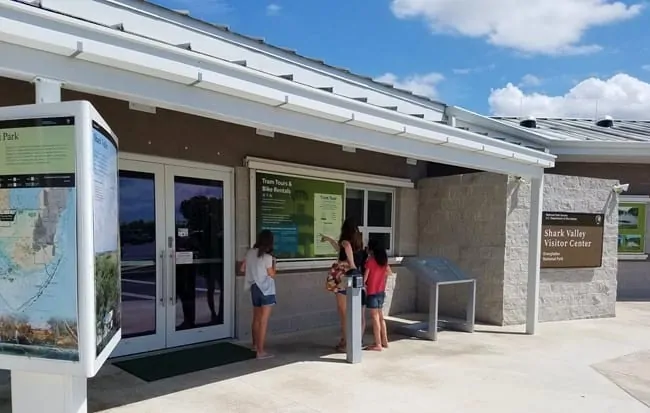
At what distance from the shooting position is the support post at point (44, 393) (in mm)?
2979

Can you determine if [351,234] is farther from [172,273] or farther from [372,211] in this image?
[372,211]

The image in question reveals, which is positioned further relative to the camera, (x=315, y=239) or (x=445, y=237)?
(x=445, y=237)

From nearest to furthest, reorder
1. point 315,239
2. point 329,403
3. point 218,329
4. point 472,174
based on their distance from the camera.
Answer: point 329,403 → point 218,329 → point 315,239 → point 472,174

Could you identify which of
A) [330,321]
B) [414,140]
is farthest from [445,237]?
[414,140]

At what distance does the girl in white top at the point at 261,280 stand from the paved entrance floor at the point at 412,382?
0.39 metres

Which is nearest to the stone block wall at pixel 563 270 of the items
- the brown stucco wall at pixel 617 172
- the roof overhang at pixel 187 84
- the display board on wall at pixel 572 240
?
the display board on wall at pixel 572 240

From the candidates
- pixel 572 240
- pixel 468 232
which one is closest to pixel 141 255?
pixel 468 232

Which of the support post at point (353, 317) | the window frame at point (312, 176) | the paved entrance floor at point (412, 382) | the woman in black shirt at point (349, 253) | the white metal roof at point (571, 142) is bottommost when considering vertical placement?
the paved entrance floor at point (412, 382)

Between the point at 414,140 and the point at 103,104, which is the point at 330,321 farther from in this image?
the point at 103,104

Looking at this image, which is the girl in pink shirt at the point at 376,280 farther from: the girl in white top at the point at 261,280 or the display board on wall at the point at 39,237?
the display board on wall at the point at 39,237

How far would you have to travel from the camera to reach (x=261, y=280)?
5.82 meters

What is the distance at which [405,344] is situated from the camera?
6.73 meters

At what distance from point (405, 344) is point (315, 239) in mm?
2060

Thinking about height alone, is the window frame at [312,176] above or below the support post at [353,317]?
above
